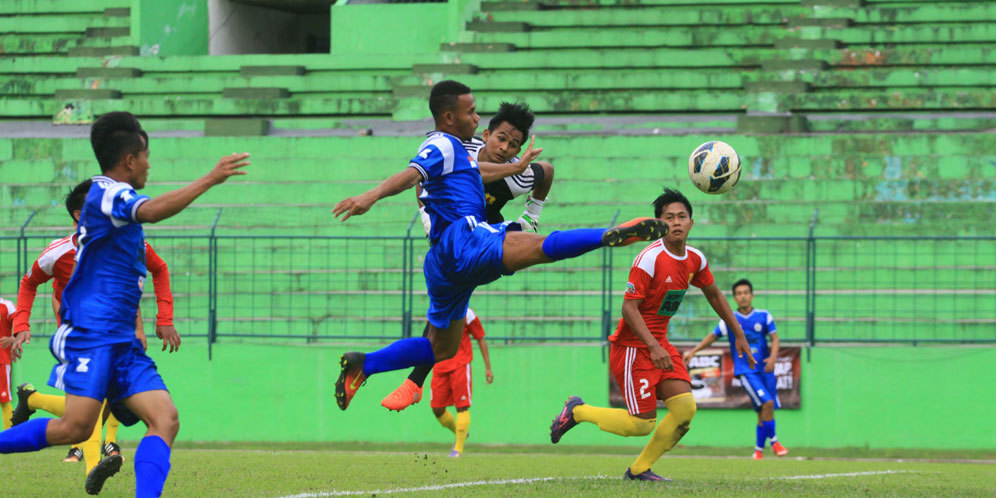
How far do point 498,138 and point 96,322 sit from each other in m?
3.03

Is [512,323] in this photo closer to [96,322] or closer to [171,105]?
[171,105]

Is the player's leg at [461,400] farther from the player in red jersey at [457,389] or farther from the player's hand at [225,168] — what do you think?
the player's hand at [225,168]

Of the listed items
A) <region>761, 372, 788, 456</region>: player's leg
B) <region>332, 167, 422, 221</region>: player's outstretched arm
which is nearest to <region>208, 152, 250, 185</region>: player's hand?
<region>332, 167, 422, 221</region>: player's outstretched arm

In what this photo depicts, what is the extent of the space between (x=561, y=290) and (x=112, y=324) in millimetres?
9972

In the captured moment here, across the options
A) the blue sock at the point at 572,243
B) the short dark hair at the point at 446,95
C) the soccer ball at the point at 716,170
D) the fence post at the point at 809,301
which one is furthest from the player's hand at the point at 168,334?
the fence post at the point at 809,301

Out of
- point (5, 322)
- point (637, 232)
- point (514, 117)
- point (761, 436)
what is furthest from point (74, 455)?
point (761, 436)

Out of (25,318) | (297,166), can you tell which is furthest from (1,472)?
(297,166)

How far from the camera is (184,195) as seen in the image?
5715mm

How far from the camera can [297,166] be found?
18.5 meters

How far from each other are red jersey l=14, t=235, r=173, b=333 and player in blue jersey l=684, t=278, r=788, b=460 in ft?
22.2

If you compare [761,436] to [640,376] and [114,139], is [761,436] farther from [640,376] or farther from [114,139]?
[114,139]

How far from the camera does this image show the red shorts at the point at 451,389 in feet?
43.5

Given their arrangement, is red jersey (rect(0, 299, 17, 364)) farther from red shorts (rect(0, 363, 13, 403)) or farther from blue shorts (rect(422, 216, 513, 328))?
blue shorts (rect(422, 216, 513, 328))

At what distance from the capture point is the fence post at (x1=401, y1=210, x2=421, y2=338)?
15.0m
